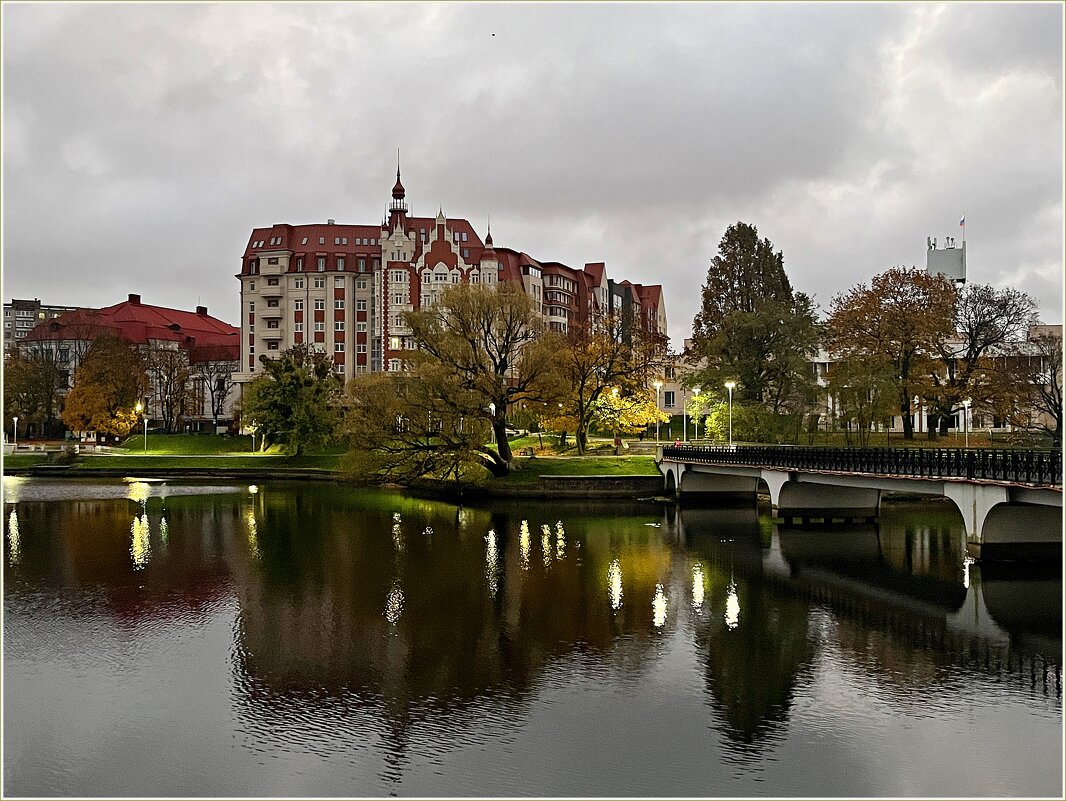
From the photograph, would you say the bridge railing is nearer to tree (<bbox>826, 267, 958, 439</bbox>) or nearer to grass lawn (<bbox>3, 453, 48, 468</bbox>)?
tree (<bbox>826, 267, 958, 439</bbox>)

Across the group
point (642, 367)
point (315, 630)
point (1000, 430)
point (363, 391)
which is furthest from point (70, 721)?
point (1000, 430)

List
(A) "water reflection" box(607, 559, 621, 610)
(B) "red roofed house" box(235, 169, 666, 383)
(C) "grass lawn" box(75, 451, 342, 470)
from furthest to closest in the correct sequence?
(B) "red roofed house" box(235, 169, 666, 383), (C) "grass lawn" box(75, 451, 342, 470), (A) "water reflection" box(607, 559, 621, 610)

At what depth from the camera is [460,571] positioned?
31.3 metres

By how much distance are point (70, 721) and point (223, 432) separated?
87324 mm

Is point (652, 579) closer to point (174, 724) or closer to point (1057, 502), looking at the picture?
point (1057, 502)

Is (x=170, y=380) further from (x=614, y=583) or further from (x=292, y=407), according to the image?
(x=614, y=583)

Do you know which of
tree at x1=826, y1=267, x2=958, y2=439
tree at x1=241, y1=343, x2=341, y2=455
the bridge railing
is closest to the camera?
the bridge railing

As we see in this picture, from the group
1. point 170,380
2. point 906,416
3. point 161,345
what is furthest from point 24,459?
point 906,416

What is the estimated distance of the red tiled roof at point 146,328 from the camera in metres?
110

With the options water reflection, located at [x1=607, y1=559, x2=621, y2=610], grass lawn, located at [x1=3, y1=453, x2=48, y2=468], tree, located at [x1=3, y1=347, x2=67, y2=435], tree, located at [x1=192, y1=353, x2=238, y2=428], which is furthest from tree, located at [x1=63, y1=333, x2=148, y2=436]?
water reflection, located at [x1=607, y1=559, x2=621, y2=610]

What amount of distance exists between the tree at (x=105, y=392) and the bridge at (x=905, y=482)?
5968cm

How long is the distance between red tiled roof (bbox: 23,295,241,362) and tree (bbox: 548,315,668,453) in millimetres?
63297

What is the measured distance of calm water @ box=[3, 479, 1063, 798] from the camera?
14688mm

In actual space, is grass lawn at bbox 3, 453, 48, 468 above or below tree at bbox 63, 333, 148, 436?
below
